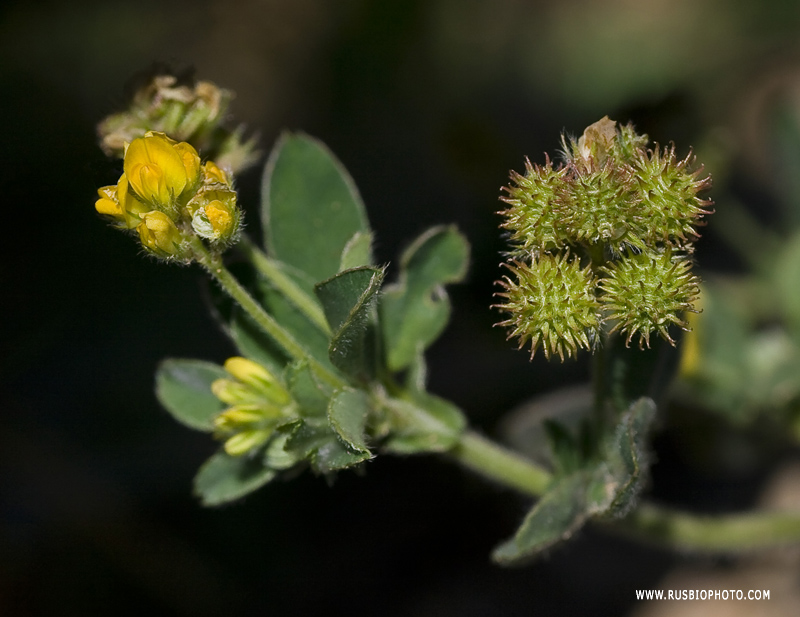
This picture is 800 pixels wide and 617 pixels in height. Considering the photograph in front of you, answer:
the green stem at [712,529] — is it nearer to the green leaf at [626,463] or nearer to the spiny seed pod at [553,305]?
the green leaf at [626,463]

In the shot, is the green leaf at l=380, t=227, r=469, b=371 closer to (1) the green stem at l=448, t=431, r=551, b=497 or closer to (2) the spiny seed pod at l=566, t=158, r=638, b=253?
(1) the green stem at l=448, t=431, r=551, b=497

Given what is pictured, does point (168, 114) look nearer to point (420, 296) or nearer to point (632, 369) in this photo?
point (420, 296)

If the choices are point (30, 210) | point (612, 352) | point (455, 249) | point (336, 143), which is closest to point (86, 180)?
point (30, 210)

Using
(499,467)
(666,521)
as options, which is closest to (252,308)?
(499,467)

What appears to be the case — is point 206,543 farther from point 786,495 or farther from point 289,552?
point 786,495

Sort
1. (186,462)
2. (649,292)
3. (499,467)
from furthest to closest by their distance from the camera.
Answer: (186,462), (499,467), (649,292)
